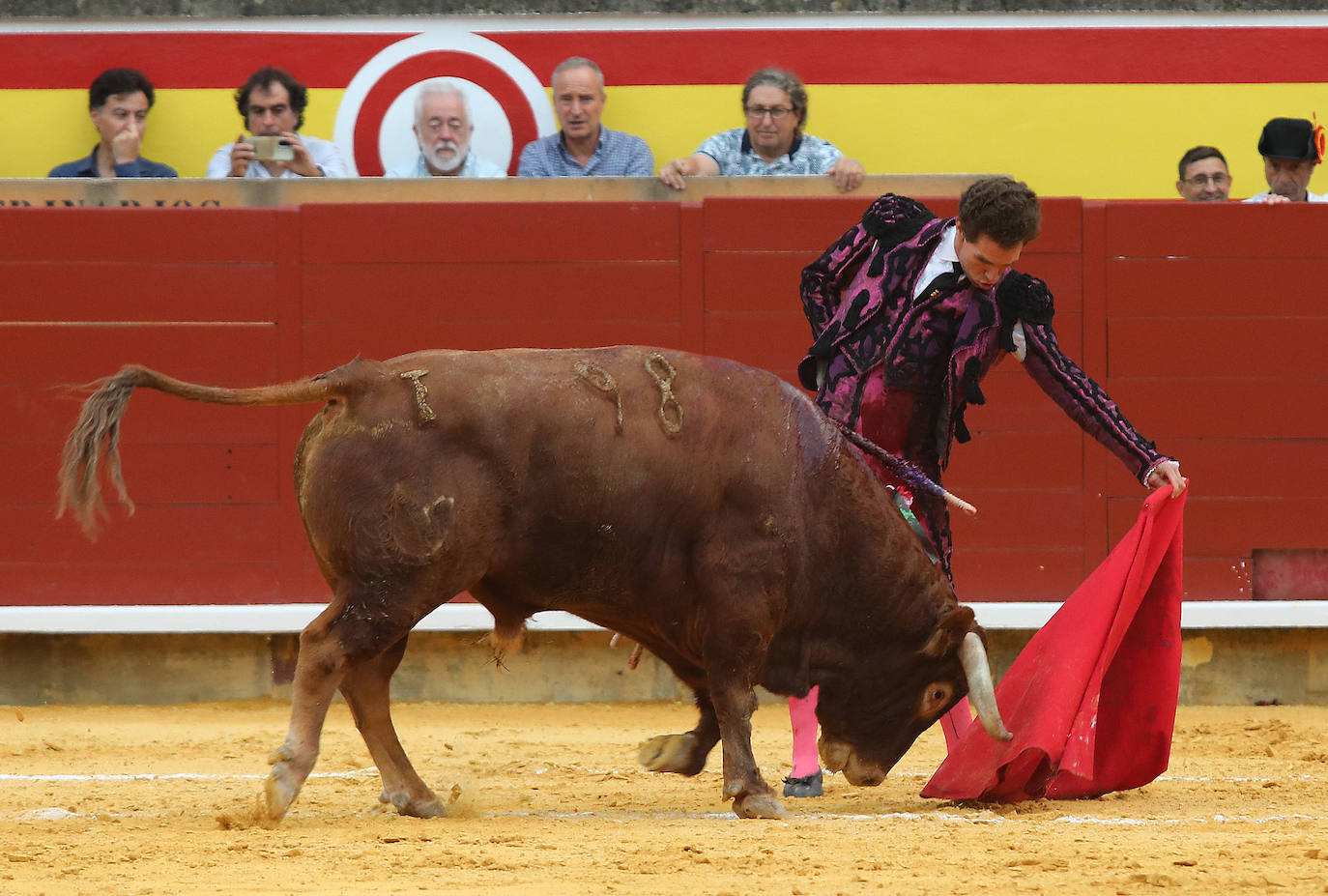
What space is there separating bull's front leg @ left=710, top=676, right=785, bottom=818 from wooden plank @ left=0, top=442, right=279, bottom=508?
8.86 feet

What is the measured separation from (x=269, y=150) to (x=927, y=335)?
2.91m

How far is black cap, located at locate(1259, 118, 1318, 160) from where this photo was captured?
6.54m

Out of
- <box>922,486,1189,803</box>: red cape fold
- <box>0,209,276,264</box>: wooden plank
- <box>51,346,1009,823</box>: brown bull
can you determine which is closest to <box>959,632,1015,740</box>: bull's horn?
<box>51,346,1009,823</box>: brown bull

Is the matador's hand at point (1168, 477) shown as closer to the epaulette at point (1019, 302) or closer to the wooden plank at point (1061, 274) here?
the epaulette at point (1019, 302)

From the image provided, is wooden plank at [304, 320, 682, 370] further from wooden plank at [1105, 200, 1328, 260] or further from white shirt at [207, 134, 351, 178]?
wooden plank at [1105, 200, 1328, 260]

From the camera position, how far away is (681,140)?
7.12 metres

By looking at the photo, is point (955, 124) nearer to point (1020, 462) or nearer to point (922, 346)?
point (1020, 462)

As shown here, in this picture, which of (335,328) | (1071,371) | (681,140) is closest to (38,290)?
(335,328)

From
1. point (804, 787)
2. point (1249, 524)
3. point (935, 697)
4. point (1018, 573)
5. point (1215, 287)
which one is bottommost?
point (804, 787)

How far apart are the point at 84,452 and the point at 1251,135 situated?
496 centimetres

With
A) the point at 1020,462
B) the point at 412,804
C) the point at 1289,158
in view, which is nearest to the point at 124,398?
the point at 412,804

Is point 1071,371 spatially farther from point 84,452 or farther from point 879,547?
point 84,452

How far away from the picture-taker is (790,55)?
7152 mm

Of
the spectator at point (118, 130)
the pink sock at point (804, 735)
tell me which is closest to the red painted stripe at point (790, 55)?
the spectator at point (118, 130)
